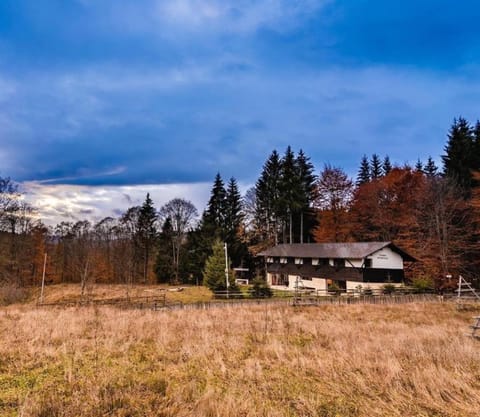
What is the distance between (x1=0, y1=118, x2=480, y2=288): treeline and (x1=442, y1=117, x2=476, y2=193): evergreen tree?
14cm

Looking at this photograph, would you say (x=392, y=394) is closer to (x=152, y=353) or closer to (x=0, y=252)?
(x=152, y=353)

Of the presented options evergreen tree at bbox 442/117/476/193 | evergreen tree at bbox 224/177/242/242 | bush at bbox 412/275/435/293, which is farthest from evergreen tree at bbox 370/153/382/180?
bush at bbox 412/275/435/293

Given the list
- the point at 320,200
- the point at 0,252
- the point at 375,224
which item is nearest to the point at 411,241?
the point at 375,224

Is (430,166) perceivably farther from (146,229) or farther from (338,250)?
(146,229)

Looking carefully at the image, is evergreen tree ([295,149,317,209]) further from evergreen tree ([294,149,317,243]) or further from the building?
the building

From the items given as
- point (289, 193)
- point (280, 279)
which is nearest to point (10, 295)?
point (280, 279)

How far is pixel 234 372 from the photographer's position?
6711mm

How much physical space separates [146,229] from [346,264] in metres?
30.4

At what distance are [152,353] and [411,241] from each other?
34.1 metres

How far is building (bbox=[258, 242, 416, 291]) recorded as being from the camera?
1206 inches

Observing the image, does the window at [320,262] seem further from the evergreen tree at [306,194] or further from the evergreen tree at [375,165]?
the evergreen tree at [375,165]

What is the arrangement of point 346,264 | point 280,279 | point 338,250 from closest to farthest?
1. point 346,264
2. point 338,250
3. point 280,279

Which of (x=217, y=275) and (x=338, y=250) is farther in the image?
(x=338, y=250)

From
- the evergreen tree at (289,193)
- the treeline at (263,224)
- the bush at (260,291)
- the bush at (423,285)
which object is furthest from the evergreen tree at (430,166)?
the bush at (260,291)
